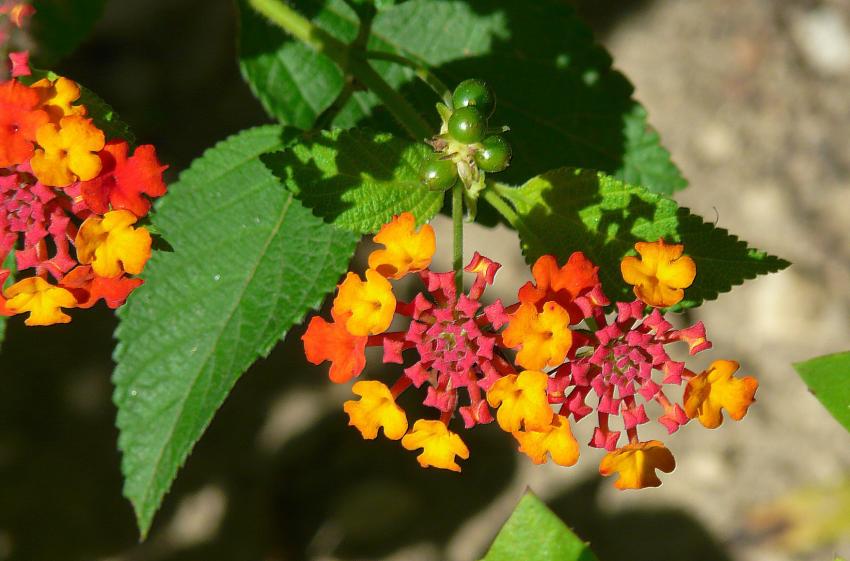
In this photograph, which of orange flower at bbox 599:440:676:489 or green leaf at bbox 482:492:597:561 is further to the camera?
green leaf at bbox 482:492:597:561

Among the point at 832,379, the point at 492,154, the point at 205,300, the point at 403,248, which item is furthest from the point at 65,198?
the point at 832,379

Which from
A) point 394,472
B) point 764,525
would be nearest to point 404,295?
point 394,472

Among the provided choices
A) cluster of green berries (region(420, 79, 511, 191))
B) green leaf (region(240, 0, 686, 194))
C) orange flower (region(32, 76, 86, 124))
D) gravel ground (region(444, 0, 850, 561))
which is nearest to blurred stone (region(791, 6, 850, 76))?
gravel ground (region(444, 0, 850, 561))

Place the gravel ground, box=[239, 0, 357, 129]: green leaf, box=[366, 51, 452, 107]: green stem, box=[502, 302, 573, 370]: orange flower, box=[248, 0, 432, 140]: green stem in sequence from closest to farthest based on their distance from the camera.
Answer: box=[502, 302, 573, 370]: orange flower, box=[366, 51, 452, 107]: green stem, box=[248, 0, 432, 140]: green stem, box=[239, 0, 357, 129]: green leaf, the gravel ground

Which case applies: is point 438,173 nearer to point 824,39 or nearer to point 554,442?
point 554,442

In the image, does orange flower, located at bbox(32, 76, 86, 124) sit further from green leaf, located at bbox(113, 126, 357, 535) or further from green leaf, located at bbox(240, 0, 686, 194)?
green leaf, located at bbox(240, 0, 686, 194)

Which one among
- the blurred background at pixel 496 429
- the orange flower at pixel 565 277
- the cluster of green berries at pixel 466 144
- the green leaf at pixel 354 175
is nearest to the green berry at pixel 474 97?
the cluster of green berries at pixel 466 144

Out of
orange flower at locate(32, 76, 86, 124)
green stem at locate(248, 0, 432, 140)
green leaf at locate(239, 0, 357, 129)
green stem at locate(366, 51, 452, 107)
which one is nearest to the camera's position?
orange flower at locate(32, 76, 86, 124)
